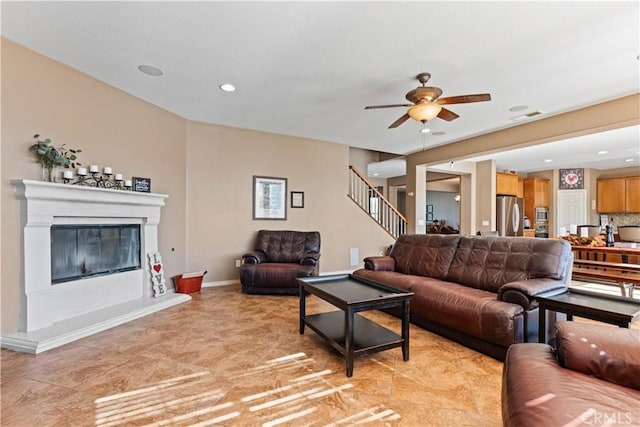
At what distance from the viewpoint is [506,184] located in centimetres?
786

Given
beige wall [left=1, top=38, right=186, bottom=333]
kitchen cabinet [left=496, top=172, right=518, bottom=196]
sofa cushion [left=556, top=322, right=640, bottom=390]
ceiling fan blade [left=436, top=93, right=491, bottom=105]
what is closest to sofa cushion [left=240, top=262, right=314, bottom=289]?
beige wall [left=1, top=38, right=186, bottom=333]

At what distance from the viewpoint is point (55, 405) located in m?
1.92

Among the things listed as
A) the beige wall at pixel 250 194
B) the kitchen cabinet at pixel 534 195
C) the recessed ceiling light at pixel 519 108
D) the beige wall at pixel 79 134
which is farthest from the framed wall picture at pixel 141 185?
the kitchen cabinet at pixel 534 195

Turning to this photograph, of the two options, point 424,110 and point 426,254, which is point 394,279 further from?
point 424,110

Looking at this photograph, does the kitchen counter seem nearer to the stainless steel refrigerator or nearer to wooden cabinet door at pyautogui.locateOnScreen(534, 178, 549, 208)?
the stainless steel refrigerator

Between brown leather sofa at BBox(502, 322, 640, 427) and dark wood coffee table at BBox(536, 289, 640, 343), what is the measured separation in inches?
25.4

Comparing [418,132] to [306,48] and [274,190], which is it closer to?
[274,190]

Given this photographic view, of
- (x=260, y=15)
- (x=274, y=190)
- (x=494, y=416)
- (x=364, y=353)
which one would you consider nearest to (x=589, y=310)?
(x=494, y=416)

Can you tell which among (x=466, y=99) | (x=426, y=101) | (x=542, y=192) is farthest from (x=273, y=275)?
(x=542, y=192)

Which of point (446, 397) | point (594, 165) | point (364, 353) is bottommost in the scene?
point (446, 397)

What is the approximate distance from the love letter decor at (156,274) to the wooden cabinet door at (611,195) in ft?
34.9

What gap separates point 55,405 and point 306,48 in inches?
127

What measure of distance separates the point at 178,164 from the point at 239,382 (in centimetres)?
364

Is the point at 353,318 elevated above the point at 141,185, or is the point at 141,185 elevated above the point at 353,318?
the point at 141,185
